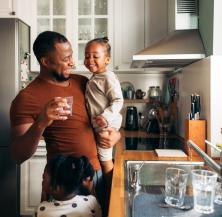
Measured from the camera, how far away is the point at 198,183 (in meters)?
0.97

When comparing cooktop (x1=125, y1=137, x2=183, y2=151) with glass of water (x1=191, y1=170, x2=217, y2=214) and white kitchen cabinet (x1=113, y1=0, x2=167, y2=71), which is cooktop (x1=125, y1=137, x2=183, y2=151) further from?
glass of water (x1=191, y1=170, x2=217, y2=214)

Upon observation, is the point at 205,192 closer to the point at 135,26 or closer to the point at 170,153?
the point at 170,153

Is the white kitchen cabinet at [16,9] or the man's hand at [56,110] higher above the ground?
the white kitchen cabinet at [16,9]

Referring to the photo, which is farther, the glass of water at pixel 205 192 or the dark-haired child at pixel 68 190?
the dark-haired child at pixel 68 190

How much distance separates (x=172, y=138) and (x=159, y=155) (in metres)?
0.75

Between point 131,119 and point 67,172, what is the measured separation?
1691 millimetres

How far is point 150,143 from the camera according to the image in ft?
7.11

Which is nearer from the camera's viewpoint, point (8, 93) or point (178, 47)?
point (178, 47)

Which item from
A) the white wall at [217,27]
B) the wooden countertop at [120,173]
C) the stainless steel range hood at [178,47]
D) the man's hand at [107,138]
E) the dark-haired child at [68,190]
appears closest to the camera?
the wooden countertop at [120,173]

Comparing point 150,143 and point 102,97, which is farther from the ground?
point 102,97

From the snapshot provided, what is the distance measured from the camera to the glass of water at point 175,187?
1.02 meters

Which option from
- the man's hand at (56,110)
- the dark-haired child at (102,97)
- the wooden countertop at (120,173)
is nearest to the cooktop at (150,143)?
the wooden countertop at (120,173)

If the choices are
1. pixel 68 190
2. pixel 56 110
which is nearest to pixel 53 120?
pixel 56 110

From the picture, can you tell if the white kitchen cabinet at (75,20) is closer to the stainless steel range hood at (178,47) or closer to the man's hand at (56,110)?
the stainless steel range hood at (178,47)
